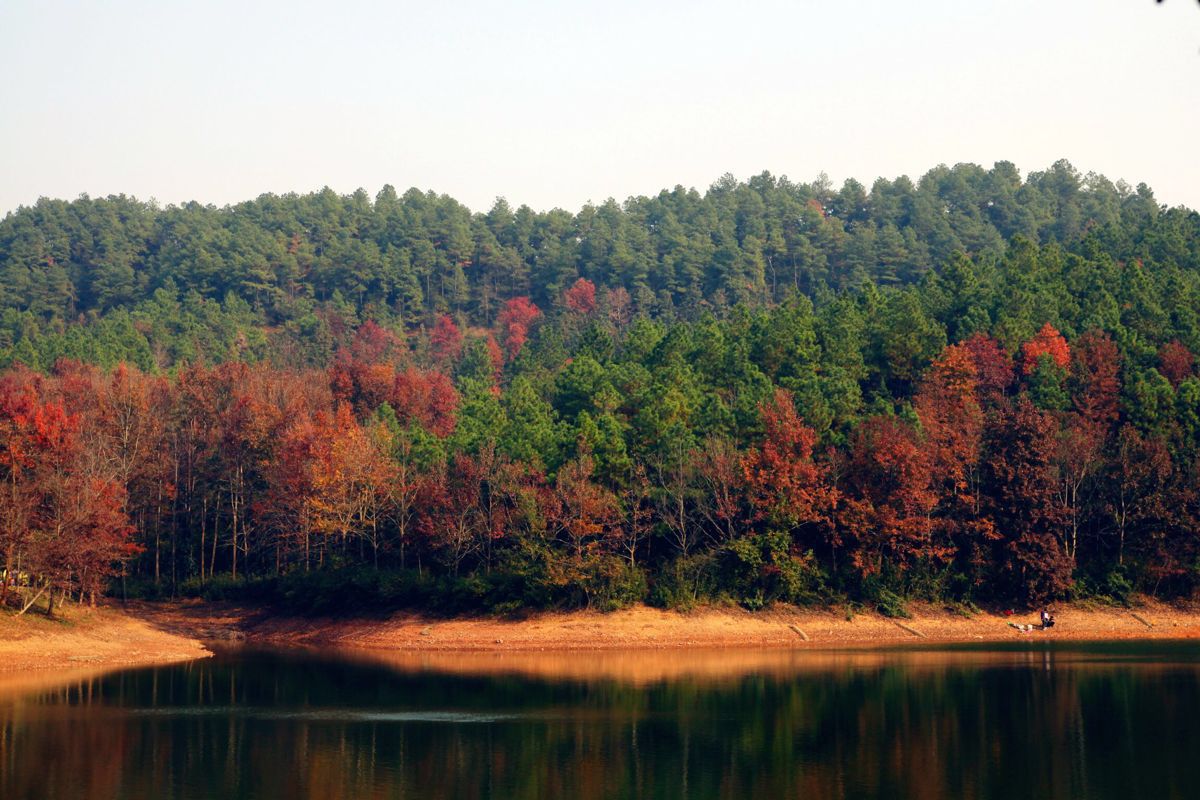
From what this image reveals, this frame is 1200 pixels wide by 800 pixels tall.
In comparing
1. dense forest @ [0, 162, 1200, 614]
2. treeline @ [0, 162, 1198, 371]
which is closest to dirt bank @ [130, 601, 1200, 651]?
dense forest @ [0, 162, 1200, 614]

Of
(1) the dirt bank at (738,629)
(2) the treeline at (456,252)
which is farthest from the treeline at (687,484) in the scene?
(2) the treeline at (456,252)

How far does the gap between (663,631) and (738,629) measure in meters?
3.83

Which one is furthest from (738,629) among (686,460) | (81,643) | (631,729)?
(81,643)

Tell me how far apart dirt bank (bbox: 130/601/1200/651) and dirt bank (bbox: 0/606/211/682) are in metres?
4.08

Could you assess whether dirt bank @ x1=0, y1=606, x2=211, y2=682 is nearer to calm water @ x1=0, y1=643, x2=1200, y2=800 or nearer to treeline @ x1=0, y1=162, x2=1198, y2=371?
calm water @ x1=0, y1=643, x2=1200, y2=800

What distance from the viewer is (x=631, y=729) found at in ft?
136

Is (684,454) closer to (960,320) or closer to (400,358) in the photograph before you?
(960,320)

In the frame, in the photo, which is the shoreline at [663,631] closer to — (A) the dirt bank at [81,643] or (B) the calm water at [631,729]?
(A) the dirt bank at [81,643]

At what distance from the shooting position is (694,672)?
54.6 meters

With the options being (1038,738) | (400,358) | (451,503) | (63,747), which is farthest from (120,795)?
(400,358)

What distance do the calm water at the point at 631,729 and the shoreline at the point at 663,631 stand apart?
5.65m

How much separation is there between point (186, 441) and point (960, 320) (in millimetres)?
50133

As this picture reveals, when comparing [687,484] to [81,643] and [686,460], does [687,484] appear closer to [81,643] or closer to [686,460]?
[686,460]

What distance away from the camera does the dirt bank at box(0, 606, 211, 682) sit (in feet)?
184
